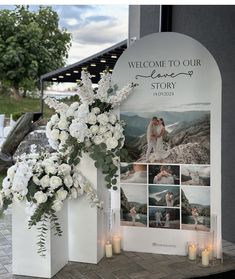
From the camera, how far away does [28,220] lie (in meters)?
2.90

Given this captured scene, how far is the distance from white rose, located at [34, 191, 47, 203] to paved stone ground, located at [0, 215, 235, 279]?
2.02 feet

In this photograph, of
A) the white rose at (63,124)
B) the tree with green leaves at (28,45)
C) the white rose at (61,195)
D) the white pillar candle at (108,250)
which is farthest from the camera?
the tree with green leaves at (28,45)

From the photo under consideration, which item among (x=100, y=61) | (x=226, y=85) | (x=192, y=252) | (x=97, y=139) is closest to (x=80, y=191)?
(x=97, y=139)

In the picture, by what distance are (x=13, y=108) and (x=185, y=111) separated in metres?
10.8

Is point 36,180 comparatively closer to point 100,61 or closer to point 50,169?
point 50,169

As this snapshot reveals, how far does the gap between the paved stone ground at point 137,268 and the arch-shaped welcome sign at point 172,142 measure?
0.13 m

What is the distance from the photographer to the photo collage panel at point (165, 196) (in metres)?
3.25

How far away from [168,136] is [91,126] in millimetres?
633

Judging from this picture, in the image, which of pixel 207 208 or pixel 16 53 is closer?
pixel 207 208

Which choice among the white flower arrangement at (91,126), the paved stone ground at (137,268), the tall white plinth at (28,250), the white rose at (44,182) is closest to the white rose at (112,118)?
the white flower arrangement at (91,126)

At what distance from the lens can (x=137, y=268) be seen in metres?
3.11

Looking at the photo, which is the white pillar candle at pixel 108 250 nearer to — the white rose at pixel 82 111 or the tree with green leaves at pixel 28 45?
the white rose at pixel 82 111
